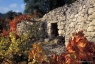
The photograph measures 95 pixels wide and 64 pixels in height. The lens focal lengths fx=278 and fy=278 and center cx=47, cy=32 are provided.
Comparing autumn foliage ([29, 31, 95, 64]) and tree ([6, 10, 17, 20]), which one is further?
tree ([6, 10, 17, 20])

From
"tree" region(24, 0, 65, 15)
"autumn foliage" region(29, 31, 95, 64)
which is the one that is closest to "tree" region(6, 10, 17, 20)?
"tree" region(24, 0, 65, 15)

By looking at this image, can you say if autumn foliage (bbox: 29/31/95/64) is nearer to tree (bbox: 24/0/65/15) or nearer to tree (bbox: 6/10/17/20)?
tree (bbox: 24/0/65/15)

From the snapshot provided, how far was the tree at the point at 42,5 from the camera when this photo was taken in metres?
20.8

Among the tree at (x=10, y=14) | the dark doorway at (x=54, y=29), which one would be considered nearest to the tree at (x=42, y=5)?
the tree at (x=10, y=14)

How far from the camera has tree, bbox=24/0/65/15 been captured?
68.4 feet

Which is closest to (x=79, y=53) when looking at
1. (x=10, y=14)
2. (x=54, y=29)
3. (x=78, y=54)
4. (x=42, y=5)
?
(x=78, y=54)

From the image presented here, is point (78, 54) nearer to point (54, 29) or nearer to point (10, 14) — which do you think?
point (54, 29)

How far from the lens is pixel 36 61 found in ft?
15.7

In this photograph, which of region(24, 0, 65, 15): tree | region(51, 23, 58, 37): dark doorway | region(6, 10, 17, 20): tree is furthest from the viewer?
region(6, 10, 17, 20): tree

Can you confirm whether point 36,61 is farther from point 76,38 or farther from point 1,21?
point 1,21

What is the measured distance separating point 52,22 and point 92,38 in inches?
230

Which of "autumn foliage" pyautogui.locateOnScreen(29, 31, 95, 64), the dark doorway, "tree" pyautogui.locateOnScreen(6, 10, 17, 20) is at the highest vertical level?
"tree" pyautogui.locateOnScreen(6, 10, 17, 20)

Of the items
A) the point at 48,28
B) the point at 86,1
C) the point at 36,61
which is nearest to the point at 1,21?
the point at 48,28

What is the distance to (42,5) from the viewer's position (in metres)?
20.9
